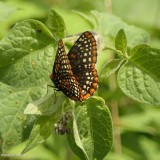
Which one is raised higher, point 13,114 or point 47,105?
point 47,105

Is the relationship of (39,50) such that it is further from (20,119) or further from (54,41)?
(20,119)

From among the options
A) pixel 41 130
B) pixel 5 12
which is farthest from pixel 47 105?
pixel 5 12

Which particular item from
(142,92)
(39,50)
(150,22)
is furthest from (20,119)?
(150,22)

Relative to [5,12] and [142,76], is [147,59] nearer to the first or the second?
[142,76]

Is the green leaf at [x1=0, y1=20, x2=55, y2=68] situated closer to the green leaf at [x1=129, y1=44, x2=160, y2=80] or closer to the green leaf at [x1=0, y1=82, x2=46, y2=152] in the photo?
the green leaf at [x1=0, y1=82, x2=46, y2=152]

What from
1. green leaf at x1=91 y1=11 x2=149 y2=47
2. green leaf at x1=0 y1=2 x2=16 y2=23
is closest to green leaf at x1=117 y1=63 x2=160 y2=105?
green leaf at x1=91 y1=11 x2=149 y2=47

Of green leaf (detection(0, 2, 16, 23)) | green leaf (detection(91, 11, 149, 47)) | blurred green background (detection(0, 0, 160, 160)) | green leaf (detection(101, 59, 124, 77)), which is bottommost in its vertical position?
blurred green background (detection(0, 0, 160, 160))
